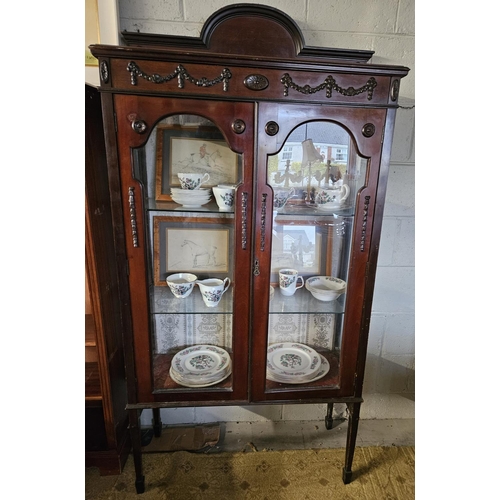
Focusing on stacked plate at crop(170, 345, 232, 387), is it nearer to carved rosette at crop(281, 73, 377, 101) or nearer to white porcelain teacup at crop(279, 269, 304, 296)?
white porcelain teacup at crop(279, 269, 304, 296)

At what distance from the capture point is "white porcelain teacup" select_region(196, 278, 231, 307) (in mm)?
1026

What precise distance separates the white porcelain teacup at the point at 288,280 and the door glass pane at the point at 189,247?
180 millimetres

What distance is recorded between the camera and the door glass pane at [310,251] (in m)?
0.93

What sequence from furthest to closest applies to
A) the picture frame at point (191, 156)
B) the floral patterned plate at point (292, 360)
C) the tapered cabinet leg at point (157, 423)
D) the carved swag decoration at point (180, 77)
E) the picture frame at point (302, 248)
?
the tapered cabinet leg at point (157, 423)
the floral patterned plate at point (292, 360)
the picture frame at point (302, 248)
the picture frame at point (191, 156)
the carved swag decoration at point (180, 77)

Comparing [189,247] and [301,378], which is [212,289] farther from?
[301,378]

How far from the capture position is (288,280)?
3.49ft

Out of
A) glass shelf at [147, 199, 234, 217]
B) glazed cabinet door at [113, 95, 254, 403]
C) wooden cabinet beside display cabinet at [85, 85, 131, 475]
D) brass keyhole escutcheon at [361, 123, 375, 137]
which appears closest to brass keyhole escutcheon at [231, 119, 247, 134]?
glazed cabinet door at [113, 95, 254, 403]

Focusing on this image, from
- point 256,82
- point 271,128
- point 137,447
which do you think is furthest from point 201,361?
point 256,82

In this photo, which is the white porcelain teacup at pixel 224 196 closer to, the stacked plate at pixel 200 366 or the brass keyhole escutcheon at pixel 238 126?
the brass keyhole escutcheon at pixel 238 126

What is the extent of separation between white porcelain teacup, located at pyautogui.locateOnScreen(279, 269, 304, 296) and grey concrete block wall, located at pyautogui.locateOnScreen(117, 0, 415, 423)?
48 cm

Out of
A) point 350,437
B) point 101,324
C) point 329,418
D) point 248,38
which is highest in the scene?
point 248,38

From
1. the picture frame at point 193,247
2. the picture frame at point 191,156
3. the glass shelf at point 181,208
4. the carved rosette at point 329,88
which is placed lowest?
the picture frame at point 193,247

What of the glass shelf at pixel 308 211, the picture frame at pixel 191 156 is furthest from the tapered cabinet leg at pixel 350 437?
the picture frame at pixel 191 156

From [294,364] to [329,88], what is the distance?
0.92 m
